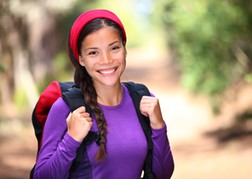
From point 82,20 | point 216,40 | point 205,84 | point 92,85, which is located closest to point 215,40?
point 216,40

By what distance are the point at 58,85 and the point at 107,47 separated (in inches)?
13.2

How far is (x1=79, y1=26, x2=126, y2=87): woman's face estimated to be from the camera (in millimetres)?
2307

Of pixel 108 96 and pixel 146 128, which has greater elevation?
pixel 108 96

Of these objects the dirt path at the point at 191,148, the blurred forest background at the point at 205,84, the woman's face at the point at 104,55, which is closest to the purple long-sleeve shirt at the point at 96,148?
the woman's face at the point at 104,55

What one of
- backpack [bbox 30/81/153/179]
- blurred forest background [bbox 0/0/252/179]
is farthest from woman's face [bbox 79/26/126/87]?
blurred forest background [bbox 0/0/252/179]

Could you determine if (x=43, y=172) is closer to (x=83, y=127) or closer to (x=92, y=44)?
(x=83, y=127)

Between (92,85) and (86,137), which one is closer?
(86,137)

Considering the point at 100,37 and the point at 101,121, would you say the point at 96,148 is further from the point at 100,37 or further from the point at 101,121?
the point at 100,37

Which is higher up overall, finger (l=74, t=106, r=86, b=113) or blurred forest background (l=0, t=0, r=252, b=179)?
blurred forest background (l=0, t=0, r=252, b=179)

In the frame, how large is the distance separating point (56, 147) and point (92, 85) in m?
0.39

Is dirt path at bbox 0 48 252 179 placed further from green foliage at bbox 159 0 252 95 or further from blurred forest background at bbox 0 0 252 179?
green foliage at bbox 159 0 252 95

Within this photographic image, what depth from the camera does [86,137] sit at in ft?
7.23

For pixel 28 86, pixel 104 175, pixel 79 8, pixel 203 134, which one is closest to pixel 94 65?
pixel 104 175

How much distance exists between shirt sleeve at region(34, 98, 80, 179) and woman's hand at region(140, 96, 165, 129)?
378mm
